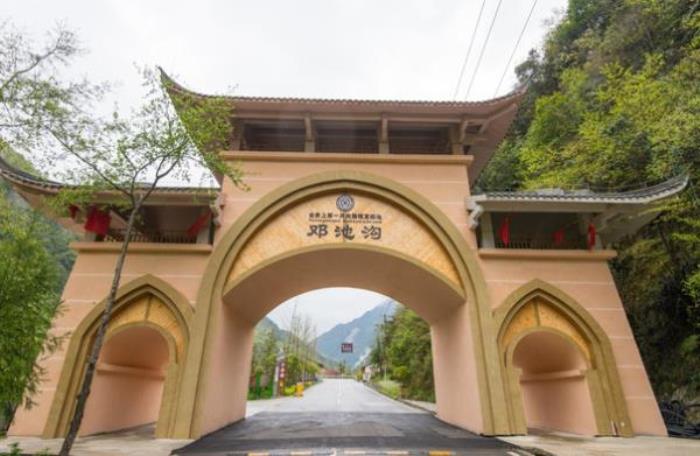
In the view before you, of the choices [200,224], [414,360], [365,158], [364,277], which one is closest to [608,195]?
[365,158]

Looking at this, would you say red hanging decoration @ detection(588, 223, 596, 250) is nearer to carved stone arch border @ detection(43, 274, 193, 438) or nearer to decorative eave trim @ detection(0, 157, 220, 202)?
decorative eave trim @ detection(0, 157, 220, 202)

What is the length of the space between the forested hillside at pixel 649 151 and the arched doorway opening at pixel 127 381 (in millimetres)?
12830

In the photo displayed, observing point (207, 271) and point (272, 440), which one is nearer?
point (272, 440)

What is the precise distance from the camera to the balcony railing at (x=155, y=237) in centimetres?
1002

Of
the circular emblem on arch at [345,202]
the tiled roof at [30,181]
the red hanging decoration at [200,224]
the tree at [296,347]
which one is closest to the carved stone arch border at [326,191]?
the circular emblem on arch at [345,202]

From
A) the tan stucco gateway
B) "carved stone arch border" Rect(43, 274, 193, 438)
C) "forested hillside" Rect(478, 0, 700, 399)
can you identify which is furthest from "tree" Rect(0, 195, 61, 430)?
"forested hillside" Rect(478, 0, 700, 399)

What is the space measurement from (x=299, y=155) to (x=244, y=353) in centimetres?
664

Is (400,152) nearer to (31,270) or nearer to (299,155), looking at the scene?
(299,155)

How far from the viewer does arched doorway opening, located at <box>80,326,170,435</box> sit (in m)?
8.77

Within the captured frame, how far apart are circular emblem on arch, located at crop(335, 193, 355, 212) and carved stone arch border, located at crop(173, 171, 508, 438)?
0.67 ft

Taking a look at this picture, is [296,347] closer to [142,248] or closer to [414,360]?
[414,360]

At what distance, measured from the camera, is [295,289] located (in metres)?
11.8

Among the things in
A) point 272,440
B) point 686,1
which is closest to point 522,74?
point 686,1

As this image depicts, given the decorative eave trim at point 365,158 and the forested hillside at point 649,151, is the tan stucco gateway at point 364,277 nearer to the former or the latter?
the decorative eave trim at point 365,158
